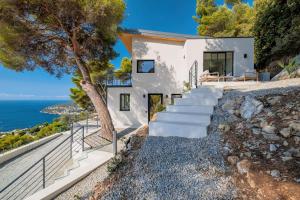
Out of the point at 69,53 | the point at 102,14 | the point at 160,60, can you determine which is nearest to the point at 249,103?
the point at 102,14

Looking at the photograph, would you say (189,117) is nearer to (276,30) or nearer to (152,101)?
(152,101)

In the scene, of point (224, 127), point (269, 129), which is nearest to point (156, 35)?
point (224, 127)

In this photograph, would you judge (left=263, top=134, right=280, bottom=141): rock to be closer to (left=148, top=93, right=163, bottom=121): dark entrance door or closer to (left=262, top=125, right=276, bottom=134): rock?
(left=262, top=125, right=276, bottom=134): rock

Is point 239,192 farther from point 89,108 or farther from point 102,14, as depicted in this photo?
point 89,108

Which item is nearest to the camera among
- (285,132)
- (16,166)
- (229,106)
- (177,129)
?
(285,132)

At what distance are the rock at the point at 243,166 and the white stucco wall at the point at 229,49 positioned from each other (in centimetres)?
839

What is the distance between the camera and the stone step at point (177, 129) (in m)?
4.30

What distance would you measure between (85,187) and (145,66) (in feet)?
31.0

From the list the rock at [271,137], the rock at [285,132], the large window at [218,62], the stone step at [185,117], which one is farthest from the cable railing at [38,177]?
the large window at [218,62]

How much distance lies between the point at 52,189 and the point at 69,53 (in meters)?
7.55

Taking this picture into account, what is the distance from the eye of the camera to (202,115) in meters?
4.90

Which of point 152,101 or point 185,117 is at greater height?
point 152,101

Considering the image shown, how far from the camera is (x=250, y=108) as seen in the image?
4539 millimetres

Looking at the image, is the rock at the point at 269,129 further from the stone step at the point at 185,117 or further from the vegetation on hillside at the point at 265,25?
the vegetation on hillside at the point at 265,25
